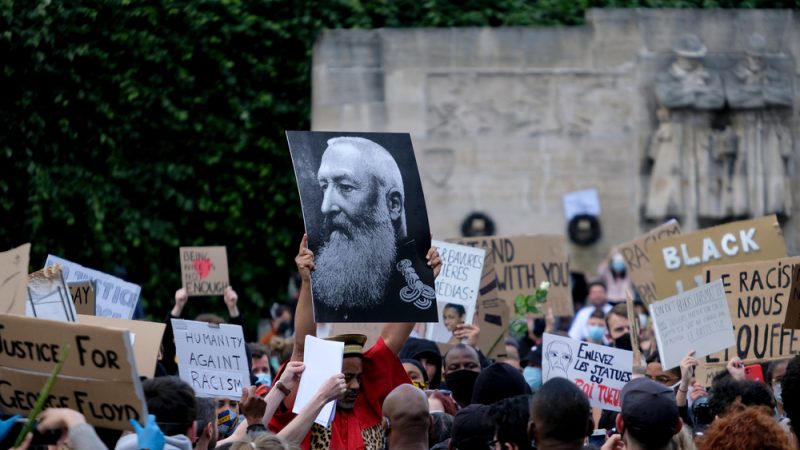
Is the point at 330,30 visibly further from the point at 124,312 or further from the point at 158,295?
the point at 124,312

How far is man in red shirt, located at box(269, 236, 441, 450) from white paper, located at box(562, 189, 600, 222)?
1012cm

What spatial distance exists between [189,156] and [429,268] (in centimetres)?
1054

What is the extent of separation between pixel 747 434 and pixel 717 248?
6843 millimetres

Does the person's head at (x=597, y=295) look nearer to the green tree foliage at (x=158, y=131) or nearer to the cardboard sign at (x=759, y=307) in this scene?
the green tree foliage at (x=158, y=131)

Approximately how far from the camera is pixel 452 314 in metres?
11.2

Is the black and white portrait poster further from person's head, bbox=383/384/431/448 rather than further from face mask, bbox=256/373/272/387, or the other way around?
face mask, bbox=256/373/272/387

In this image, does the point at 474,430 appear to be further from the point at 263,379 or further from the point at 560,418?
the point at 263,379

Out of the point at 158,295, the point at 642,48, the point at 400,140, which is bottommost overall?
the point at 158,295

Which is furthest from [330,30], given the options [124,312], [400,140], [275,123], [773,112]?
[400,140]

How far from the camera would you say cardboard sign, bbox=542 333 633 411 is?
314 inches

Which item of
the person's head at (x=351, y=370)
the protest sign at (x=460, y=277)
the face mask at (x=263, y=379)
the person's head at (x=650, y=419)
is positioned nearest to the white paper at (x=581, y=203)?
the protest sign at (x=460, y=277)

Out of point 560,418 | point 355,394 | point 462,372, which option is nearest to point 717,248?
point 462,372

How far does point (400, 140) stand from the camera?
23.5ft

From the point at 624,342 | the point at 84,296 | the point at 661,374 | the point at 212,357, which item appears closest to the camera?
the point at 212,357
